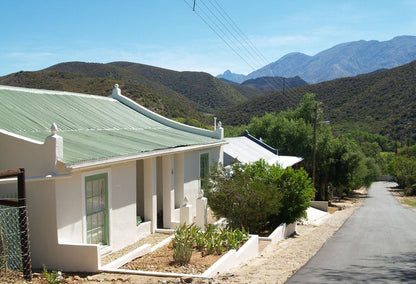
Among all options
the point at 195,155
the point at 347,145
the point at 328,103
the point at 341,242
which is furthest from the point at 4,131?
the point at 328,103

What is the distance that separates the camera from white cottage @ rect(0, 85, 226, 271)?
846cm

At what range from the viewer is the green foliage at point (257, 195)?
13969 millimetres

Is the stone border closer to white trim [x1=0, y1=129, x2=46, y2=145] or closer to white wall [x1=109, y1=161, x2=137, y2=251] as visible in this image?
white wall [x1=109, y1=161, x2=137, y2=251]

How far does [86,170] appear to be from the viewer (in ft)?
30.5

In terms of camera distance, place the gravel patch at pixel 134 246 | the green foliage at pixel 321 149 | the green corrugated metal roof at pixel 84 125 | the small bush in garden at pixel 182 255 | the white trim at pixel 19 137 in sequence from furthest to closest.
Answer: the green foliage at pixel 321 149
the green corrugated metal roof at pixel 84 125
the gravel patch at pixel 134 246
the small bush in garden at pixel 182 255
the white trim at pixel 19 137

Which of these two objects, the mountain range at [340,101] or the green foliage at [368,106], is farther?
the green foliage at [368,106]

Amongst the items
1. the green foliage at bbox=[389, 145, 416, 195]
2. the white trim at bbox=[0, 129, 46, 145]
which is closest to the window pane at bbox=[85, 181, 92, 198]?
the white trim at bbox=[0, 129, 46, 145]

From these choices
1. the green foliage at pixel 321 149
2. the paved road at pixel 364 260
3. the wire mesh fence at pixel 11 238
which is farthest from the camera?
the green foliage at pixel 321 149

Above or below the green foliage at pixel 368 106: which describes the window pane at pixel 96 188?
below

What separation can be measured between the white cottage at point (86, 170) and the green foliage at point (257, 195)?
1357 mm

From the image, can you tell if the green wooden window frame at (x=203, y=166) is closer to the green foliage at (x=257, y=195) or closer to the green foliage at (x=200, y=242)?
the green foliage at (x=257, y=195)

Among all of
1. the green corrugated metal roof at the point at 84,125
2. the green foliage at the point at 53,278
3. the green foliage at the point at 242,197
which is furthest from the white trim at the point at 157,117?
the green foliage at the point at 53,278

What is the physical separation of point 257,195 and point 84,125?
5.66 meters

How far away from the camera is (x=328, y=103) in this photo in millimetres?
78938
